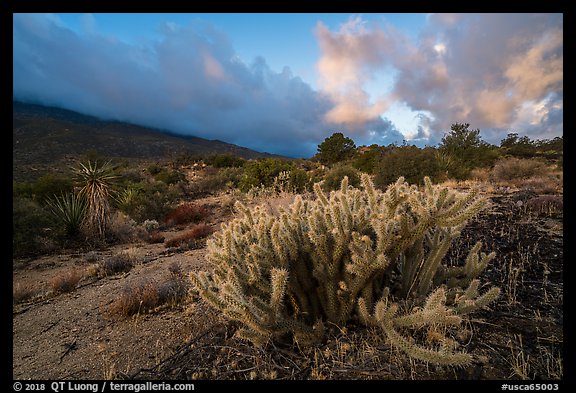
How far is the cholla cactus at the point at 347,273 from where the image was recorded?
2.56 m

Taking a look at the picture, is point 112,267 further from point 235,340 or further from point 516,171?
point 516,171

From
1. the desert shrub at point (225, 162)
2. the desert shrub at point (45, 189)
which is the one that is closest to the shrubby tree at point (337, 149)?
the desert shrub at point (225, 162)

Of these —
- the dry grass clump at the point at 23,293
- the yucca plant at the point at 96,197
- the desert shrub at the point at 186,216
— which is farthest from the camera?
the desert shrub at the point at 186,216

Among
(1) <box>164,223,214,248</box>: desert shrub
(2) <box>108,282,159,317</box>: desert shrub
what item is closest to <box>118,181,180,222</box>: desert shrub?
(1) <box>164,223,214,248</box>: desert shrub

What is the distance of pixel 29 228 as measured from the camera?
8797 mm

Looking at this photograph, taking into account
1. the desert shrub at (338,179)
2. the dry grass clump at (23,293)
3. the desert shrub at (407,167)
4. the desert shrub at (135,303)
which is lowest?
the dry grass clump at (23,293)

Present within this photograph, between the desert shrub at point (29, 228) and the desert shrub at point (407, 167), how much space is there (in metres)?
13.0

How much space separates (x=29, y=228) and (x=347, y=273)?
1013cm

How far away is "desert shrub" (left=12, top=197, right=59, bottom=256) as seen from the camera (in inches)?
334

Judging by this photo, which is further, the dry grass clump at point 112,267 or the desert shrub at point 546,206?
the desert shrub at point 546,206

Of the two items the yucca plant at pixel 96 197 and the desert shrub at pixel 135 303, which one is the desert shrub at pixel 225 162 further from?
the desert shrub at pixel 135 303

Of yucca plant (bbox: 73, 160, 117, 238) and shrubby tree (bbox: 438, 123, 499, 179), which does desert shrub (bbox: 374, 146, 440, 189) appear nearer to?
shrubby tree (bbox: 438, 123, 499, 179)

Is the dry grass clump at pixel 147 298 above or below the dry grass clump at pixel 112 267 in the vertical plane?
above
